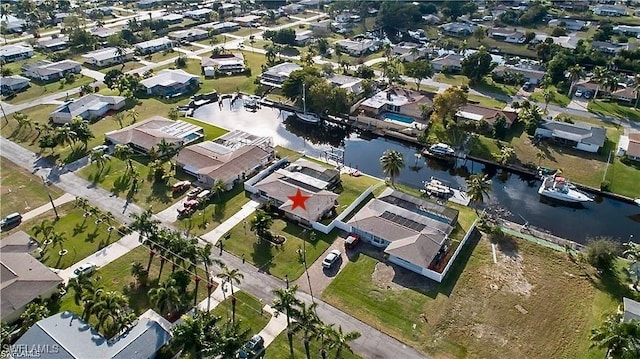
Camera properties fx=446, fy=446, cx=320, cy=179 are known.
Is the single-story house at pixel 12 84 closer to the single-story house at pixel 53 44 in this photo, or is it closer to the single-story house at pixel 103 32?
the single-story house at pixel 53 44

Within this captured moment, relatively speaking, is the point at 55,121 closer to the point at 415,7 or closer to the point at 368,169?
the point at 368,169

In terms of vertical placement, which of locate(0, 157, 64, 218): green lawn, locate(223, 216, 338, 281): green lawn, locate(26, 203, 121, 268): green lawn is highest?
locate(0, 157, 64, 218): green lawn

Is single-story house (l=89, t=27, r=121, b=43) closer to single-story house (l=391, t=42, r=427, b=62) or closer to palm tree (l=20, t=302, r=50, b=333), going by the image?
single-story house (l=391, t=42, r=427, b=62)

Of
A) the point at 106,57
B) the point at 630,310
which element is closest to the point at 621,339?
the point at 630,310

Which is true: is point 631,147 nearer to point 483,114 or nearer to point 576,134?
point 576,134

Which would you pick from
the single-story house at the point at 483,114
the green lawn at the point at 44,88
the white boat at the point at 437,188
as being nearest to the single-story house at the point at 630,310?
the white boat at the point at 437,188

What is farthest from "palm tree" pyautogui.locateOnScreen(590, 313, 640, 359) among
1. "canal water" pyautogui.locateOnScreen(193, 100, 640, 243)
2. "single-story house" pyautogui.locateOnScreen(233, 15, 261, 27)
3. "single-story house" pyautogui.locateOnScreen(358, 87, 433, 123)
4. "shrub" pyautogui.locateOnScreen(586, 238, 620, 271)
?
"single-story house" pyautogui.locateOnScreen(233, 15, 261, 27)
